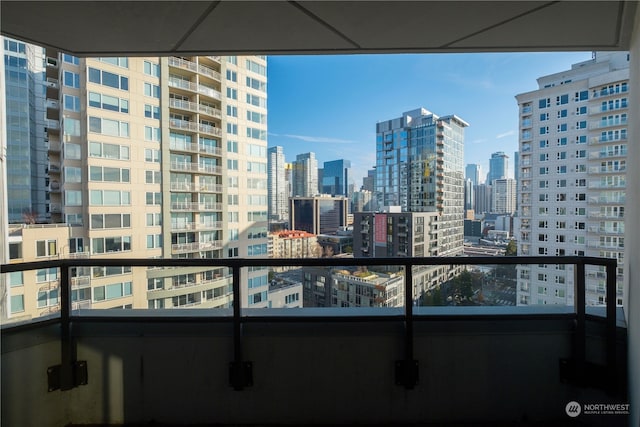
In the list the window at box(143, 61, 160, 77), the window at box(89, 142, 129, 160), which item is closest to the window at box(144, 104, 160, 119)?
the window at box(143, 61, 160, 77)

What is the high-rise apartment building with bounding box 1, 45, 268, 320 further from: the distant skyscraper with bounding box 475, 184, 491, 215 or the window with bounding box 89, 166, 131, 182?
the distant skyscraper with bounding box 475, 184, 491, 215

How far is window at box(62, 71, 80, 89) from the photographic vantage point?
50.0 ft

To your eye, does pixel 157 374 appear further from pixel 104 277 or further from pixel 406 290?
pixel 406 290

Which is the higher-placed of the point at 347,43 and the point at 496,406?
the point at 347,43

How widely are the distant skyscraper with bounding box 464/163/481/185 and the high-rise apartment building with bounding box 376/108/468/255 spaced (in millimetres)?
1365

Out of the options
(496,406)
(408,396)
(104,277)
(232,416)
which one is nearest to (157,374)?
(232,416)

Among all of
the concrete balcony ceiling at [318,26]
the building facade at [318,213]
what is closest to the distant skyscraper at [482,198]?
the building facade at [318,213]

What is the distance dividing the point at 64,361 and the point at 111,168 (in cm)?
1898

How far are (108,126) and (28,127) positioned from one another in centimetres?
867

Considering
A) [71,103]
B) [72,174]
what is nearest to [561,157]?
[72,174]

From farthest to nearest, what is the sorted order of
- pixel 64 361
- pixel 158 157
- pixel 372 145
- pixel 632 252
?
pixel 158 157 → pixel 372 145 → pixel 64 361 → pixel 632 252

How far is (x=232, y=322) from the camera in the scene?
1633mm

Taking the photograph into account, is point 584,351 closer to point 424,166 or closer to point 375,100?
point 375,100

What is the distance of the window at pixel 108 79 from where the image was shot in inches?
605
